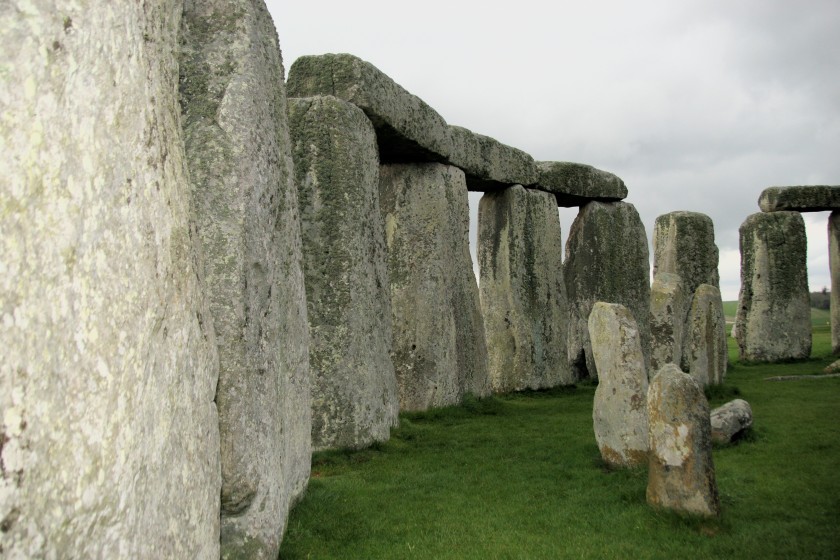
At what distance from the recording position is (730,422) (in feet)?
27.3

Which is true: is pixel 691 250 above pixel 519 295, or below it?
above

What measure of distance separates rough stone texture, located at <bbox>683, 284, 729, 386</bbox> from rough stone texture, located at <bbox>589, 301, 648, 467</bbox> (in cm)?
470

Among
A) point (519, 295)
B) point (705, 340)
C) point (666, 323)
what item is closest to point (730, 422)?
point (666, 323)

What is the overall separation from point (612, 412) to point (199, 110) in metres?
4.58

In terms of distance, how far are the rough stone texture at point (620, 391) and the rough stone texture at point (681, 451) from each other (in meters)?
1.20

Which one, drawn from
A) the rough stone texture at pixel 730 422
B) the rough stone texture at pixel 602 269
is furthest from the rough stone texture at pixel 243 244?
the rough stone texture at pixel 602 269

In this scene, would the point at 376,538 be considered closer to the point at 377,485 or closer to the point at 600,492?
the point at 377,485

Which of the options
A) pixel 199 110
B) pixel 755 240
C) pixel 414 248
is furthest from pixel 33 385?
pixel 755 240

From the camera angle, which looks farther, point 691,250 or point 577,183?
point 691,250

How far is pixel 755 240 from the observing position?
62.8 feet

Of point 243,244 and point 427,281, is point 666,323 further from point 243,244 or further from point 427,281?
point 243,244

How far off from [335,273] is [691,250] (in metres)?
11.1

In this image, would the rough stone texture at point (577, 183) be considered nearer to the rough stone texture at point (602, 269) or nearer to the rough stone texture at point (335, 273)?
the rough stone texture at point (602, 269)

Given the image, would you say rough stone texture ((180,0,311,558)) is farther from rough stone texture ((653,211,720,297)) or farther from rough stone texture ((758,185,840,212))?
rough stone texture ((758,185,840,212))
